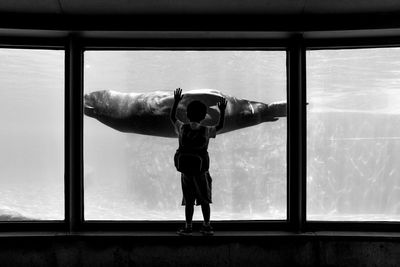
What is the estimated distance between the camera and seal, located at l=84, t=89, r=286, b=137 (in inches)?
205

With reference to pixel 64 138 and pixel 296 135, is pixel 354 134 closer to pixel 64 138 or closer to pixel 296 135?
pixel 296 135

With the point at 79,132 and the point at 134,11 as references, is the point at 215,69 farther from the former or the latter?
the point at 79,132

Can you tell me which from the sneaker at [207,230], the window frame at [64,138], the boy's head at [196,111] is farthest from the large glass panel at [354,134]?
the window frame at [64,138]

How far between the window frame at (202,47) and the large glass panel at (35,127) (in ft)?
0.39

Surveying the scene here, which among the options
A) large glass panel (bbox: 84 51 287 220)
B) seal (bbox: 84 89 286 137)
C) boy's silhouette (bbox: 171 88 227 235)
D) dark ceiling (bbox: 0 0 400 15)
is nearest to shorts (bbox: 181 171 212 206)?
boy's silhouette (bbox: 171 88 227 235)

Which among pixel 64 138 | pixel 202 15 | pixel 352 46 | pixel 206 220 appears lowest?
pixel 206 220

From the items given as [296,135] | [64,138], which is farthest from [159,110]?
[296,135]

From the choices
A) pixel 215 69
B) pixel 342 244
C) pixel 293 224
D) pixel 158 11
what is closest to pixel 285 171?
pixel 293 224

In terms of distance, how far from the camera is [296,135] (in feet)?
16.7

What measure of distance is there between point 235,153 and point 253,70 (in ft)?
3.13

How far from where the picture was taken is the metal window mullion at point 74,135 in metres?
5.04

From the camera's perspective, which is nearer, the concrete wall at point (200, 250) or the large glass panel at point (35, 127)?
the concrete wall at point (200, 250)

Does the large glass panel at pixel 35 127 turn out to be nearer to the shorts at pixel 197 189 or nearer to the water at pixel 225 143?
the water at pixel 225 143

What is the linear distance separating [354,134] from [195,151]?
185 centimetres
